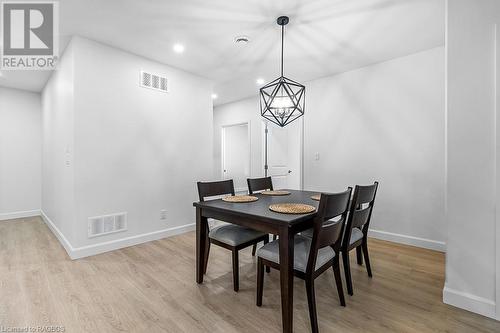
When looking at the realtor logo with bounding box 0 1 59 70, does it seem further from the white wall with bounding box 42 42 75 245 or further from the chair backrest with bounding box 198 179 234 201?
the chair backrest with bounding box 198 179 234 201

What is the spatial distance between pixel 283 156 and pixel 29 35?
4.28m

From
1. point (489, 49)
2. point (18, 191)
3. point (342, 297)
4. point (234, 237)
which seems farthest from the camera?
point (18, 191)

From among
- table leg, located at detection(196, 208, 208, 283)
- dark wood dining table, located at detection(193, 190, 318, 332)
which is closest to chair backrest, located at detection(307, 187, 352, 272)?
dark wood dining table, located at detection(193, 190, 318, 332)

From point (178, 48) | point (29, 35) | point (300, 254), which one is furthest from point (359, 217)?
point (29, 35)

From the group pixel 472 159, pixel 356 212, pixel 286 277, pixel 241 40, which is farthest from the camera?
pixel 241 40

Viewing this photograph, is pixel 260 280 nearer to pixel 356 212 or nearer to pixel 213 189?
pixel 356 212

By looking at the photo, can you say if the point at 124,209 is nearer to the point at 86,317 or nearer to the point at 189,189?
the point at 189,189

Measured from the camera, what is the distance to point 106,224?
2965mm

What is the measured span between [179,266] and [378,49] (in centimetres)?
343

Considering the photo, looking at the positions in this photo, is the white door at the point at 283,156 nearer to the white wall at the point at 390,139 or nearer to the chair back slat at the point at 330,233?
the white wall at the point at 390,139

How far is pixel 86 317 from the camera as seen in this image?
5.61 ft

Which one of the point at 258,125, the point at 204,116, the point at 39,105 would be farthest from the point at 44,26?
the point at 258,125

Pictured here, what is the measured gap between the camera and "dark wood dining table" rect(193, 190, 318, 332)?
59.4 inches

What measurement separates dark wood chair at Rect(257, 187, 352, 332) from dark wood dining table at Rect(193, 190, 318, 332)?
11 cm
